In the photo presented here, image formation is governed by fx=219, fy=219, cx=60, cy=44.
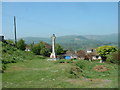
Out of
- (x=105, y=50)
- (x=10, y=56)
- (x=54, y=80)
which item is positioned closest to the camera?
(x=54, y=80)

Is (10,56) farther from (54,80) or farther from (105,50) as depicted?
(105,50)

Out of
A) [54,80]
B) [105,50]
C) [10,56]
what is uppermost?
[10,56]

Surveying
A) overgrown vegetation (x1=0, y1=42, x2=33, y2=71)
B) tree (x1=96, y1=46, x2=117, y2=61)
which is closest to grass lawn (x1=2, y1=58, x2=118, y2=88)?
overgrown vegetation (x1=0, y1=42, x2=33, y2=71)

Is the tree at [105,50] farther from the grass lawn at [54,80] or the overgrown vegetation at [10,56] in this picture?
the grass lawn at [54,80]

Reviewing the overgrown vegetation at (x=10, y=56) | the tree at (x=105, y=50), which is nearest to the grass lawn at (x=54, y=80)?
the overgrown vegetation at (x=10, y=56)

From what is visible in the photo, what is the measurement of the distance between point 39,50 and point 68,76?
92.2 ft

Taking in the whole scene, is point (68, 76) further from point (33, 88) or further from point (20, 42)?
point (20, 42)

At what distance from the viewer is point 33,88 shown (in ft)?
19.8

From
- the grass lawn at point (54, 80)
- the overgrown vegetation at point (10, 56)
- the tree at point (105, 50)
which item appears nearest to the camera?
the grass lawn at point (54, 80)

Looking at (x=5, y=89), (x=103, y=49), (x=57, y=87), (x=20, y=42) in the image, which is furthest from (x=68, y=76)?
(x=103, y=49)

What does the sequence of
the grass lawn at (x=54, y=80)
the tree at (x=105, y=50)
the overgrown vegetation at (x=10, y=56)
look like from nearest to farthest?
the grass lawn at (x=54, y=80) < the overgrown vegetation at (x=10, y=56) < the tree at (x=105, y=50)

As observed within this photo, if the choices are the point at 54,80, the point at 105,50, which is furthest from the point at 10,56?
the point at 105,50

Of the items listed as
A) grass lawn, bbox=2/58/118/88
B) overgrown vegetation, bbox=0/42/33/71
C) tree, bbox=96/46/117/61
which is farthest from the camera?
tree, bbox=96/46/117/61

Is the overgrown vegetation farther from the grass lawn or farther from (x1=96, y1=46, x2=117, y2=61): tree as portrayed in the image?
(x1=96, y1=46, x2=117, y2=61): tree
